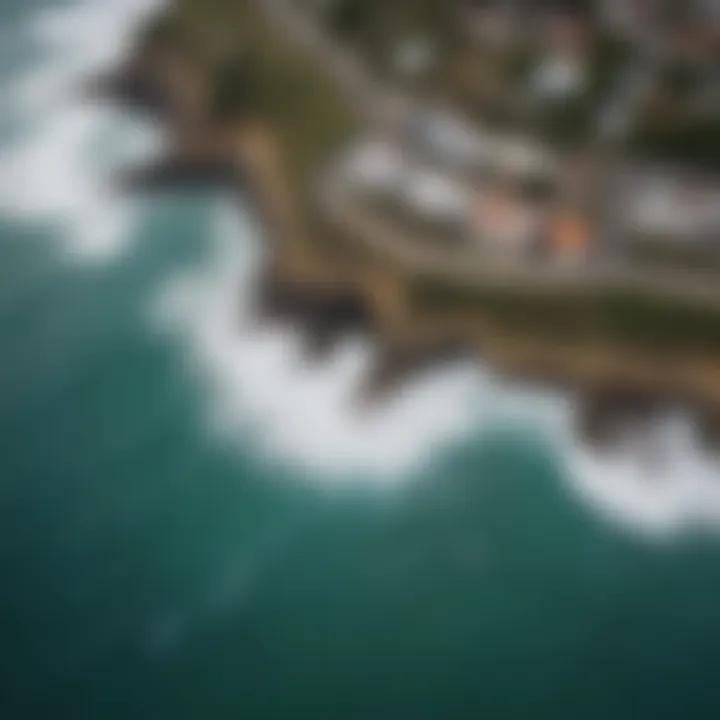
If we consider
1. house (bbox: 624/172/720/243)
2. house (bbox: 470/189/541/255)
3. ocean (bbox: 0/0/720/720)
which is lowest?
ocean (bbox: 0/0/720/720)

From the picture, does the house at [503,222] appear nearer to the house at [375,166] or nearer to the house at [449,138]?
the house at [449,138]

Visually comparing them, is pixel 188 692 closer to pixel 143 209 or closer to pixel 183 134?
pixel 143 209

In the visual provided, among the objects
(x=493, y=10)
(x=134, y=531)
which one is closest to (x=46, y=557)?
(x=134, y=531)

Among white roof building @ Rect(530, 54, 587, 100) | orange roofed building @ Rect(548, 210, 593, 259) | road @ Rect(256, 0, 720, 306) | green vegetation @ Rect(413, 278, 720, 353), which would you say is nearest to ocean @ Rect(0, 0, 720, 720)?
green vegetation @ Rect(413, 278, 720, 353)

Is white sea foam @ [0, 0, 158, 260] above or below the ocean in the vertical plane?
above

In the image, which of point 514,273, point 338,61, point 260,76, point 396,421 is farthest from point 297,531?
point 338,61

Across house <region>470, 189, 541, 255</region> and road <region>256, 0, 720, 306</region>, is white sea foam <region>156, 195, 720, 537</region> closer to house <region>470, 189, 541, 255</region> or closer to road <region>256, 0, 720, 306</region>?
road <region>256, 0, 720, 306</region>
